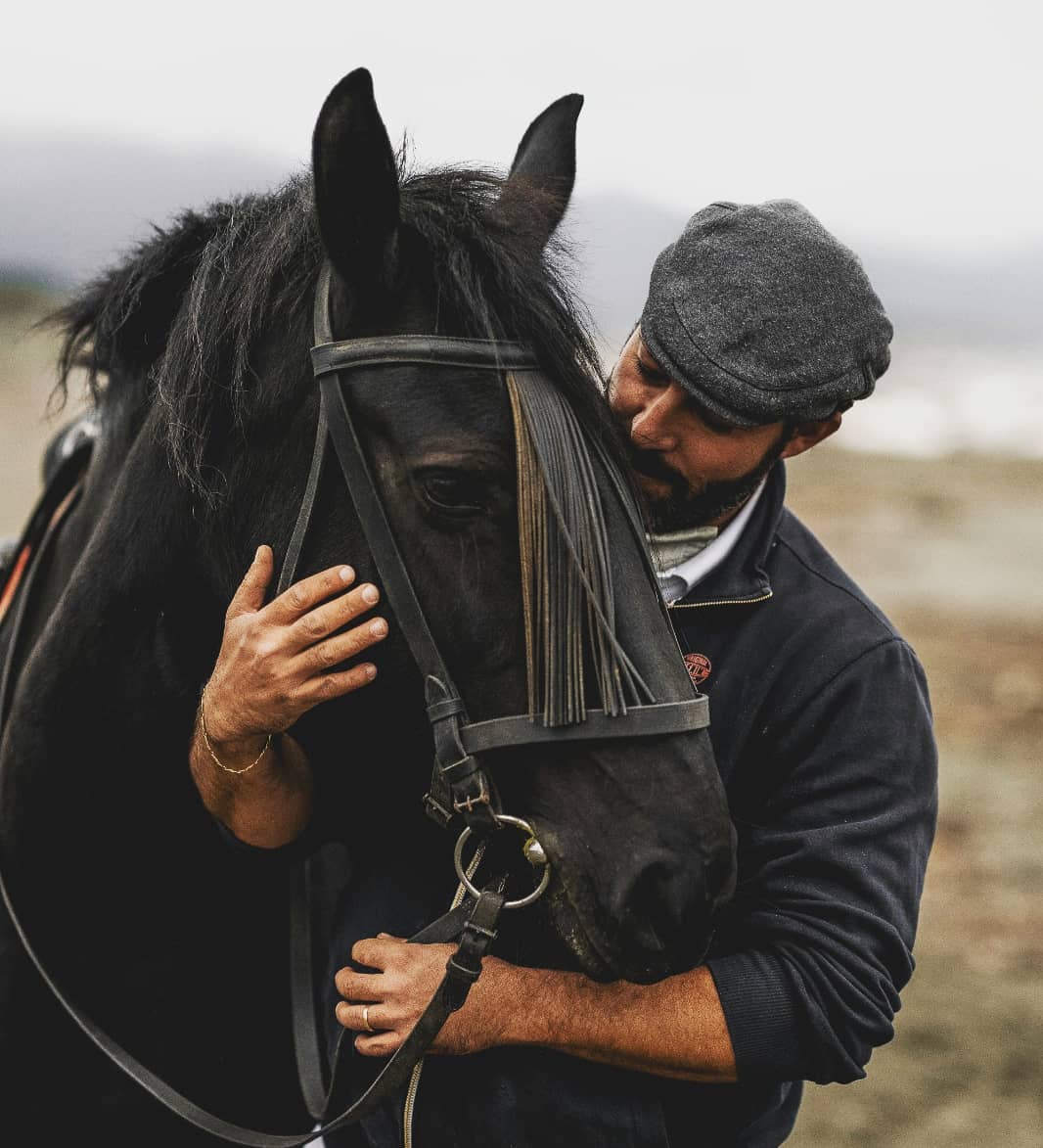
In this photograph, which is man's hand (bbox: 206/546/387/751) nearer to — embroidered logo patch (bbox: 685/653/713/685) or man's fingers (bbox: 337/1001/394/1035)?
man's fingers (bbox: 337/1001/394/1035)

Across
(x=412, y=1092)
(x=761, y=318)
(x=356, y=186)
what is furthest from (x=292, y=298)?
(x=412, y=1092)

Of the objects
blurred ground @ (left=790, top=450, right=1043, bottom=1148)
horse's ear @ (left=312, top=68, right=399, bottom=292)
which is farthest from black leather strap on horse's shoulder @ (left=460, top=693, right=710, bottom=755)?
blurred ground @ (left=790, top=450, right=1043, bottom=1148)

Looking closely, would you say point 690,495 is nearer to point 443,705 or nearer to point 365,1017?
point 443,705

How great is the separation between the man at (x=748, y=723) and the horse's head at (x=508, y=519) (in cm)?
16

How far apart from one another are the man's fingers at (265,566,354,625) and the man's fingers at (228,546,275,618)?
81mm

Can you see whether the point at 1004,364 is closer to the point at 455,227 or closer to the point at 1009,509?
the point at 1009,509

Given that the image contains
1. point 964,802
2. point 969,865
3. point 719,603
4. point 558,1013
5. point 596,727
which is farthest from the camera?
point 964,802

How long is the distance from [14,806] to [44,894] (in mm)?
186

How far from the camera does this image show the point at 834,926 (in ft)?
6.75

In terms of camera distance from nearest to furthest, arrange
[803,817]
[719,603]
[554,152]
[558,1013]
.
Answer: [558,1013], [803,817], [719,603], [554,152]

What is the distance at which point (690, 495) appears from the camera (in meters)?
2.35

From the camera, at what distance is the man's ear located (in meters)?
2.42

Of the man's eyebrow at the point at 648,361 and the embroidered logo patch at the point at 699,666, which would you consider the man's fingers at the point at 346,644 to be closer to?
the embroidered logo patch at the point at 699,666

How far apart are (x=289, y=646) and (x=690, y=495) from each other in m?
0.90
